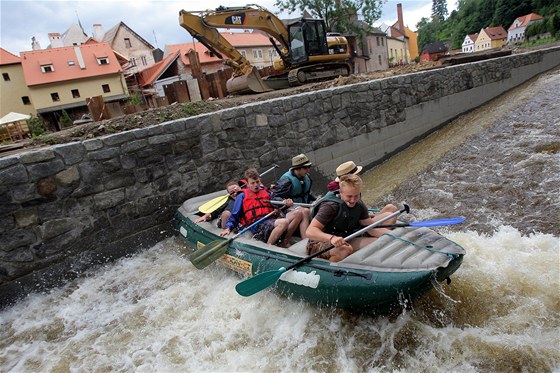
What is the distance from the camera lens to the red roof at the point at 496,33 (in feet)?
186

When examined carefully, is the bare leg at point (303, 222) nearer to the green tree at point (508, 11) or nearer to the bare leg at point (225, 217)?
the bare leg at point (225, 217)

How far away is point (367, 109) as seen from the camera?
8.79 meters

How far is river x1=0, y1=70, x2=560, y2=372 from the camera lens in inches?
125

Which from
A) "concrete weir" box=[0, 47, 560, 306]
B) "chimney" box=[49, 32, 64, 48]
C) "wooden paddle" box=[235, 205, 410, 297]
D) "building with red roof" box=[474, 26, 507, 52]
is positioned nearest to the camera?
"wooden paddle" box=[235, 205, 410, 297]

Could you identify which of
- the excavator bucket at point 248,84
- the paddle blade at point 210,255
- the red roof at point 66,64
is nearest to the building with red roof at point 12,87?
the red roof at point 66,64

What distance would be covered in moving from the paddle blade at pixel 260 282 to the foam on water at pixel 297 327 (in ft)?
1.53

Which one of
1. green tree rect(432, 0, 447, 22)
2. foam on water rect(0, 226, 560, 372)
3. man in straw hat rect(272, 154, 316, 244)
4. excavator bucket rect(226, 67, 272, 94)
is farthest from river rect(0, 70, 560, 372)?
green tree rect(432, 0, 447, 22)

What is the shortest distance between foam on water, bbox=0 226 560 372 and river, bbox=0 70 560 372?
0.01m

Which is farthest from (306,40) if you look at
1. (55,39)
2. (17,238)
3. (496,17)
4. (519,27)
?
(496,17)

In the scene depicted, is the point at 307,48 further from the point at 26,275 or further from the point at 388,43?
the point at 388,43

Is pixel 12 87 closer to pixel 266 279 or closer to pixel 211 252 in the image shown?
pixel 211 252

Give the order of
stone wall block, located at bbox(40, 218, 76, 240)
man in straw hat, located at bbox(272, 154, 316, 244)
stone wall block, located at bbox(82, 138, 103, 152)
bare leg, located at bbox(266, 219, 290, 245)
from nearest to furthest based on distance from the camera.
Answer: bare leg, located at bbox(266, 219, 290, 245), stone wall block, located at bbox(40, 218, 76, 240), man in straw hat, located at bbox(272, 154, 316, 244), stone wall block, located at bbox(82, 138, 103, 152)

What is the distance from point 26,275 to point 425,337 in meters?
4.89

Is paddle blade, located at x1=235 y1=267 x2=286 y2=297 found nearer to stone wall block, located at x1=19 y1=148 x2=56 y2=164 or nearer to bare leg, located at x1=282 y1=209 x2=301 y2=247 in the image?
bare leg, located at x1=282 y1=209 x2=301 y2=247
